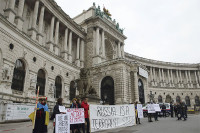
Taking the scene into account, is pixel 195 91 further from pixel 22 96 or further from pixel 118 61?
pixel 22 96

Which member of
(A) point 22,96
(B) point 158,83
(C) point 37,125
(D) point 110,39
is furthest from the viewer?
(B) point 158,83

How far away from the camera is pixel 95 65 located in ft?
109

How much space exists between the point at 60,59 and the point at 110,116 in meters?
19.2

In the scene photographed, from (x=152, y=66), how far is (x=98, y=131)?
5934 centimetres

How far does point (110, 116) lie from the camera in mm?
11312

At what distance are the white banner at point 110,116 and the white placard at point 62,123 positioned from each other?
2.26 m

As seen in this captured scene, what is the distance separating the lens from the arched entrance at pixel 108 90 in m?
29.1

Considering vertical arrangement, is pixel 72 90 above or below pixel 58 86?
below

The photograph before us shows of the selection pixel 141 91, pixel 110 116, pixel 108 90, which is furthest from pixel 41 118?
pixel 141 91

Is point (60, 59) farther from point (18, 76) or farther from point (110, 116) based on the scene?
point (110, 116)

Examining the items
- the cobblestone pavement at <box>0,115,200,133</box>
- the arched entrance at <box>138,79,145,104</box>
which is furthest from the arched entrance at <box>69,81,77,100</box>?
the cobblestone pavement at <box>0,115,200,133</box>

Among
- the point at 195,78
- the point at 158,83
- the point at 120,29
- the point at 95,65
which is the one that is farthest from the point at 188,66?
the point at 95,65

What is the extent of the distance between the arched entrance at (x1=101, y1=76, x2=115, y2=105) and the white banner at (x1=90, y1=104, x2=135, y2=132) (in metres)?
15.7

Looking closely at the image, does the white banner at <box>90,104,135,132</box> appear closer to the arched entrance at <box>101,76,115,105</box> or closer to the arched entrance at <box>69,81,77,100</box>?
the arched entrance at <box>101,76,115,105</box>
